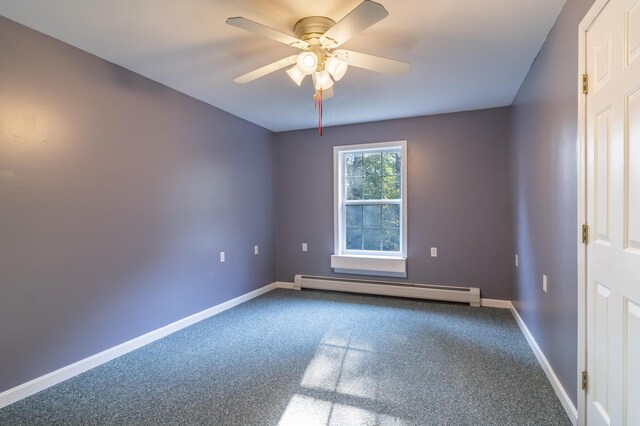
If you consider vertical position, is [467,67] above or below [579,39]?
above

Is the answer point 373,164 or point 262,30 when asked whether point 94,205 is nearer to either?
point 262,30

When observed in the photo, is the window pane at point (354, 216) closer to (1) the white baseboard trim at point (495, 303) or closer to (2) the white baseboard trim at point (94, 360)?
(1) the white baseboard trim at point (495, 303)

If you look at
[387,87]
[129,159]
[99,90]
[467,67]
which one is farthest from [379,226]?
[99,90]

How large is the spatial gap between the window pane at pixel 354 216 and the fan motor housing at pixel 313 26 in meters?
2.76

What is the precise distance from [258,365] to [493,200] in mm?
3112

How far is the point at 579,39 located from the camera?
161 centimetres

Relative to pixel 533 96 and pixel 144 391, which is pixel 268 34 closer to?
pixel 533 96

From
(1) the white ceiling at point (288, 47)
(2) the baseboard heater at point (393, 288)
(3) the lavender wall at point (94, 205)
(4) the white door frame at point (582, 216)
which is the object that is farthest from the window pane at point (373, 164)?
(4) the white door frame at point (582, 216)

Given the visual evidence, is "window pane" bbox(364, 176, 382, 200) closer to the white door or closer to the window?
the window

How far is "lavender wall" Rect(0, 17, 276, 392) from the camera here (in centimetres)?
202

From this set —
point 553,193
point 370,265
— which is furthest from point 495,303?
point 553,193

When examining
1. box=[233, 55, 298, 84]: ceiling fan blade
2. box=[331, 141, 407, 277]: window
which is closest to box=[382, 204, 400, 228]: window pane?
box=[331, 141, 407, 277]: window

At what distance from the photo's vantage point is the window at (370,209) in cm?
420

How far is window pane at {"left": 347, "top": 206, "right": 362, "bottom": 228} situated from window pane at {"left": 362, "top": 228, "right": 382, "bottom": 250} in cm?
14
